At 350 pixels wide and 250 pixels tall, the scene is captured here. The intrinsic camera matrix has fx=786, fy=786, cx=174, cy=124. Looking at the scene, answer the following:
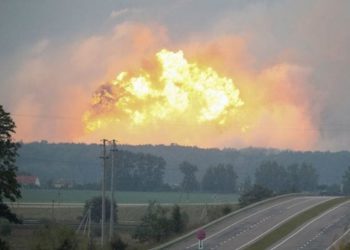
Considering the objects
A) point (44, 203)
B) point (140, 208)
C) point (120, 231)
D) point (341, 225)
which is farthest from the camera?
point (44, 203)

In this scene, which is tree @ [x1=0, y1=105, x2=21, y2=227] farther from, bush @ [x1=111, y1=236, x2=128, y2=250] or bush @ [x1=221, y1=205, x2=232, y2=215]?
bush @ [x1=221, y1=205, x2=232, y2=215]

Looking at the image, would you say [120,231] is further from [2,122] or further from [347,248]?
[347,248]

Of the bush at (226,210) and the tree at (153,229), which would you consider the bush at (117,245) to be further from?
the bush at (226,210)

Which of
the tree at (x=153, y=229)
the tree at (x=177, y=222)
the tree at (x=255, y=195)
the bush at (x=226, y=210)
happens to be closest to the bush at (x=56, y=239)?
the tree at (x=153, y=229)

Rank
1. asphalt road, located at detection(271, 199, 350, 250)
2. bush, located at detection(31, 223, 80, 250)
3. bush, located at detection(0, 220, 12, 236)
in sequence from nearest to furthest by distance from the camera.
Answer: bush, located at detection(31, 223, 80, 250)
asphalt road, located at detection(271, 199, 350, 250)
bush, located at detection(0, 220, 12, 236)

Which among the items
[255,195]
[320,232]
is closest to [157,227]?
[320,232]

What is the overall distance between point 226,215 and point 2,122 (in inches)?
2347

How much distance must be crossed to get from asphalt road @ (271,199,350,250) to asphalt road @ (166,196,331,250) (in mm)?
4115

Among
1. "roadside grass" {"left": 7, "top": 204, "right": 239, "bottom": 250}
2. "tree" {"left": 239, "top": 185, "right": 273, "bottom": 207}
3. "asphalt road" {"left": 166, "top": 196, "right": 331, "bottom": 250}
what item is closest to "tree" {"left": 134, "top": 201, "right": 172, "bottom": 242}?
"roadside grass" {"left": 7, "top": 204, "right": 239, "bottom": 250}

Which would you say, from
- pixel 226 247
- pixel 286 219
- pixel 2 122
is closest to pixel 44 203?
pixel 286 219

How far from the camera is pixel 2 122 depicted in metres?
65.1

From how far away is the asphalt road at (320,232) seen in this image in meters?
89.9

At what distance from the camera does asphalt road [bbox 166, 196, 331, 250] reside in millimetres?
93438

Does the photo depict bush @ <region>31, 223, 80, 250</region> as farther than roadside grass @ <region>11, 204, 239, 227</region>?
No
